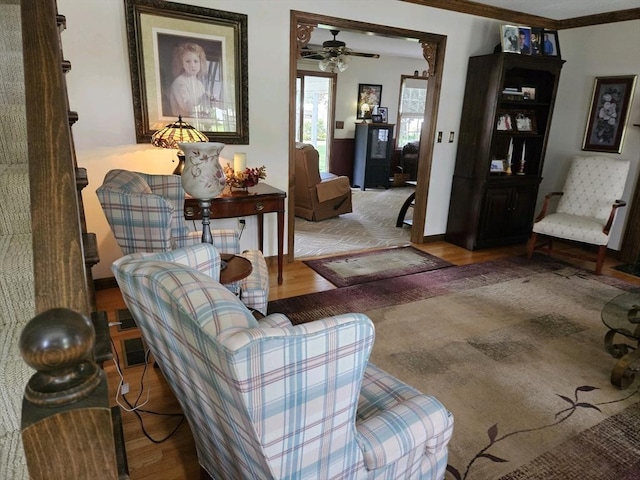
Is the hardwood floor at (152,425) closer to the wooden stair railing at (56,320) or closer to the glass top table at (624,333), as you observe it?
the wooden stair railing at (56,320)

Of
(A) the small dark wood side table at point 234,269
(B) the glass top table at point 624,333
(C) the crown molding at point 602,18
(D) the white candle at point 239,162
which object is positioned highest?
(C) the crown molding at point 602,18

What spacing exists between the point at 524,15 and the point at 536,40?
38 centimetres

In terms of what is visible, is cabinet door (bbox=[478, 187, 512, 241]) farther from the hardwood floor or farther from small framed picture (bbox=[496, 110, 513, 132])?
the hardwood floor

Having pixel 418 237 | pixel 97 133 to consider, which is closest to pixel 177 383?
pixel 97 133

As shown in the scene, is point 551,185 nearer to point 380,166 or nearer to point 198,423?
point 380,166

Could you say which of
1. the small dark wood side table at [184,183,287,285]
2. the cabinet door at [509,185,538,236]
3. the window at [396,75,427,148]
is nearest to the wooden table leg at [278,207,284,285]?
the small dark wood side table at [184,183,287,285]

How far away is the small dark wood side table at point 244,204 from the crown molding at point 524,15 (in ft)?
7.79

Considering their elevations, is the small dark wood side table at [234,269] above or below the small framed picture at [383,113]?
below

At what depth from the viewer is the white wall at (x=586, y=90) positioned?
421 centimetres

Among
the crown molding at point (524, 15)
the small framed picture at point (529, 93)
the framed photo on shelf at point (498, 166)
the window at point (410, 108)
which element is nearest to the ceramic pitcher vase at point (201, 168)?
the crown molding at point (524, 15)

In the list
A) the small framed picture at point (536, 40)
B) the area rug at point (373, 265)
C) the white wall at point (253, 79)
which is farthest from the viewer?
the small framed picture at point (536, 40)

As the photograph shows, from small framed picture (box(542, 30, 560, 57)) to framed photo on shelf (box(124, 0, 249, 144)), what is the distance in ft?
10.6

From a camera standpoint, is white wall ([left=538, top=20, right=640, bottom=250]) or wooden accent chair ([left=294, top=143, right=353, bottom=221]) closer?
white wall ([left=538, top=20, right=640, bottom=250])

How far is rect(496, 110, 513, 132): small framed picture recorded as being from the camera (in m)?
4.48
